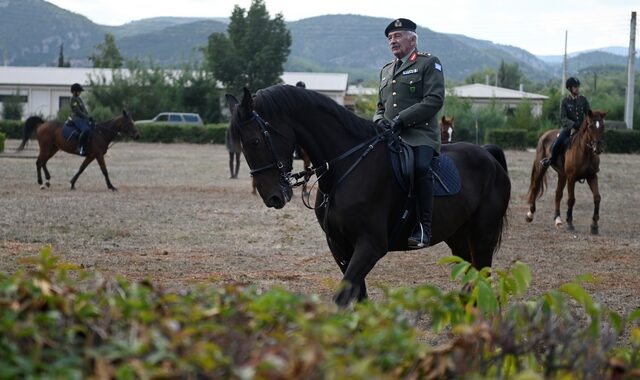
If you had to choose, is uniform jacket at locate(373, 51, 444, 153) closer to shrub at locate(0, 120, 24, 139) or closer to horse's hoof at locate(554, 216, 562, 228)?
horse's hoof at locate(554, 216, 562, 228)

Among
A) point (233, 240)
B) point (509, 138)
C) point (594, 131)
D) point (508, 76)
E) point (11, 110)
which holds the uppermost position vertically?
point (508, 76)

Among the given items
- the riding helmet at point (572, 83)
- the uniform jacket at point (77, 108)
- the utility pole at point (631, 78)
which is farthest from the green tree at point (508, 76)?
the riding helmet at point (572, 83)

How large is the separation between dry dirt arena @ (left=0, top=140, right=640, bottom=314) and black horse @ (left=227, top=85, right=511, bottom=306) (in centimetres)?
88

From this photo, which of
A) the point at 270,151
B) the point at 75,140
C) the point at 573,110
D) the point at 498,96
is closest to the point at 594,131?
the point at 573,110

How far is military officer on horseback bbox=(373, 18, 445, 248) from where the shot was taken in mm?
7910

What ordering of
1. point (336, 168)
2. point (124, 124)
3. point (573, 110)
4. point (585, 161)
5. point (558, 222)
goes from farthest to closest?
point (124, 124) → point (573, 110) → point (558, 222) → point (585, 161) → point (336, 168)

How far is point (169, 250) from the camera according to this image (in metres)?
13.8

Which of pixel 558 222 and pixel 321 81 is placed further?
pixel 321 81

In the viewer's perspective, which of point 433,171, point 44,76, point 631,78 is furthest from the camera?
point 44,76

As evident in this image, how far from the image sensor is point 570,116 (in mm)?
19141

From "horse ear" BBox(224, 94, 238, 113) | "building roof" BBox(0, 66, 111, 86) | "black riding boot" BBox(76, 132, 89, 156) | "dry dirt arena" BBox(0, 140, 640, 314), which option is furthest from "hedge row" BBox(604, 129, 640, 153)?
"horse ear" BBox(224, 94, 238, 113)

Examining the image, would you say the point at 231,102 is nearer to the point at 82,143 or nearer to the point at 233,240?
the point at 233,240

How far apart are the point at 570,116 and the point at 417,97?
37.7 ft

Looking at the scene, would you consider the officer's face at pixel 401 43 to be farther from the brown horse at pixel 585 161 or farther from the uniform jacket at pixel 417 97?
the brown horse at pixel 585 161
